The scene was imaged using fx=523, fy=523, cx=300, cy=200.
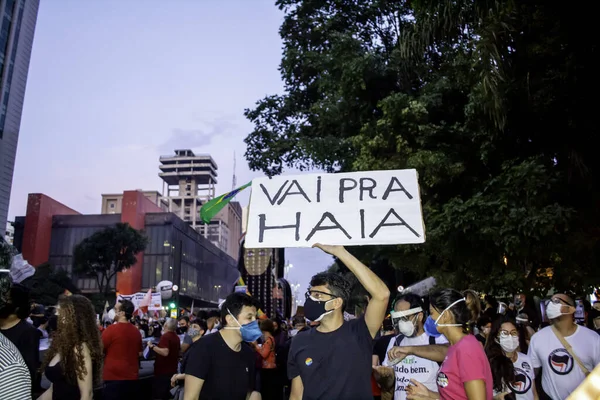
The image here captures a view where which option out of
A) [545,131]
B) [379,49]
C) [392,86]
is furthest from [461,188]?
[379,49]

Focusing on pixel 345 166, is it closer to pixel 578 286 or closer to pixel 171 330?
pixel 578 286

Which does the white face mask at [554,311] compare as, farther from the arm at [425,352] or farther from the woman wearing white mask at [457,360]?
the woman wearing white mask at [457,360]

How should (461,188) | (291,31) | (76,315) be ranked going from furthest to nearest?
1. (291,31)
2. (461,188)
3. (76,315)

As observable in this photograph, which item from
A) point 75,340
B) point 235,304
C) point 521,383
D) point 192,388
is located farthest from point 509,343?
point 75,340

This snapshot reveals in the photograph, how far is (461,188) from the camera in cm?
1426

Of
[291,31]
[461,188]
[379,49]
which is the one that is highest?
[291,31]

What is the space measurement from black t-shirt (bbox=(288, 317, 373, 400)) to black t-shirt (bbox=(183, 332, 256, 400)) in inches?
28.2

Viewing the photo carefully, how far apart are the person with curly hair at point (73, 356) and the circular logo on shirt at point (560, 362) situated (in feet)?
13.3

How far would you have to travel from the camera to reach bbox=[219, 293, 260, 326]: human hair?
419 centimetres

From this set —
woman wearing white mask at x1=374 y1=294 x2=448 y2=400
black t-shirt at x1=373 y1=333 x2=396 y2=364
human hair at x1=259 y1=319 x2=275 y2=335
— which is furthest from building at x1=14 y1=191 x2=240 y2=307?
woman wearing white mask at x1=374 y1=294 x2=448 y2=400

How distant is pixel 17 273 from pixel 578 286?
39.9 feet

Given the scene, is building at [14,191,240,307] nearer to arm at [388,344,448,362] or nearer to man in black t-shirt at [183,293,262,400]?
man in black t-shirt at [183,293,262,400]

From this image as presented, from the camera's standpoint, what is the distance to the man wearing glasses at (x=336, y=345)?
10.3 ft

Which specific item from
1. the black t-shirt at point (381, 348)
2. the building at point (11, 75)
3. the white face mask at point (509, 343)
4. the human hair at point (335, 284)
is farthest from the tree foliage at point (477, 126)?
the building at point (11, 75)
